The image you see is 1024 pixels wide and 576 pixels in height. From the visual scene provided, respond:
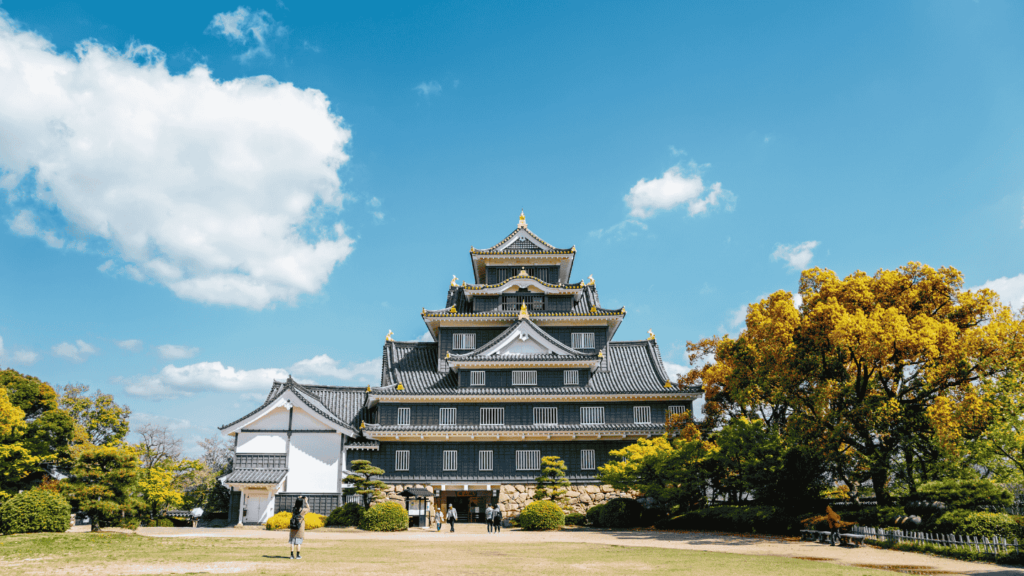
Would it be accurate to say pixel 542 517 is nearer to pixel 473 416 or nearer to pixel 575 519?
pixel 575 519

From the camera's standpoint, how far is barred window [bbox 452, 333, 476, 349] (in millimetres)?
42781

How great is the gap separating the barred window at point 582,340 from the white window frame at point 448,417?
368 inches

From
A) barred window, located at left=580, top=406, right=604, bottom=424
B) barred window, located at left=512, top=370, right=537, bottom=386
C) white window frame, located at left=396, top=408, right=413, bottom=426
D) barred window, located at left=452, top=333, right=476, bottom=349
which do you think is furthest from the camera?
barred window, located at left=452, top=333, right=476, bottom=349

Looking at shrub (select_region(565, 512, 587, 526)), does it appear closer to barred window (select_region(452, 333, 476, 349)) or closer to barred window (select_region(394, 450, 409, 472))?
barred window (select_region(394, 450, 409, 472))

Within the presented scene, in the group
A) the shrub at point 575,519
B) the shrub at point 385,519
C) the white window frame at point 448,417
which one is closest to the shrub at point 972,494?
the shrub at point 575,519

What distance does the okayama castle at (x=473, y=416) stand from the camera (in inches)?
1442

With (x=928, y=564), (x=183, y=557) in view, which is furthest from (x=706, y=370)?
(x=183, y=557)

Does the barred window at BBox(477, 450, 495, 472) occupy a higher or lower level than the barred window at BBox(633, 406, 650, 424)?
lower

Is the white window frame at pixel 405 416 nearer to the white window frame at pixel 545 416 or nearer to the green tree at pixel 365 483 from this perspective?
the green tree at pixel 365 483

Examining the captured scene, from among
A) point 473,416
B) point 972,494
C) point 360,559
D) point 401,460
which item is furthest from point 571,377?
point 360,559

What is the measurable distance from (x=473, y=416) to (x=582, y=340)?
9140 mm

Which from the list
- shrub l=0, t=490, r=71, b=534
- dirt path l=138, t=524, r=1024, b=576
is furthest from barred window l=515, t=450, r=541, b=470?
shrub l=0, t=490, r=71, b=534

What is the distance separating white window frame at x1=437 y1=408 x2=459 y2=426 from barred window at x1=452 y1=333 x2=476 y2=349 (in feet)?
16.3

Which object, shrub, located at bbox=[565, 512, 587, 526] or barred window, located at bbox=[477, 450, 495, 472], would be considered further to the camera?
barred window, located at bbox=[477, 450, 495, 472]
